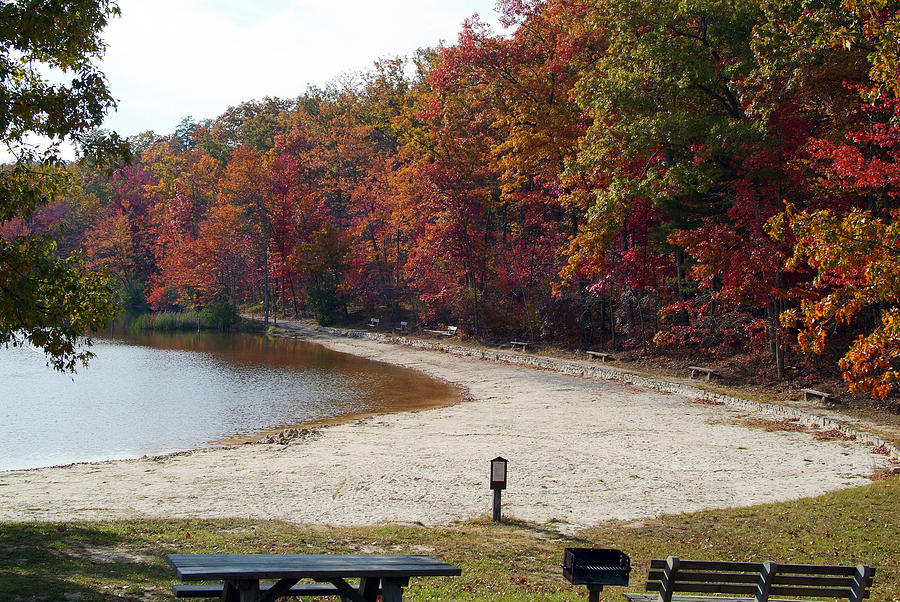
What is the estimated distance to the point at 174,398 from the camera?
2470 centimetres

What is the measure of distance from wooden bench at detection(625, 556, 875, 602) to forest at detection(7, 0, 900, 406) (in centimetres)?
509

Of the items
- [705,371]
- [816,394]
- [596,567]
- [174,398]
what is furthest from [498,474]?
[174,398]

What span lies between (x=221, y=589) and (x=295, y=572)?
3.54 feet

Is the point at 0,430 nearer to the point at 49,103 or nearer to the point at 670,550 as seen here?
the point at 49,103

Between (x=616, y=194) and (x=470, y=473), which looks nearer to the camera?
(x=470, y=473)

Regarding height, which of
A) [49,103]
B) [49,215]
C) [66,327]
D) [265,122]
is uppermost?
[265,122]

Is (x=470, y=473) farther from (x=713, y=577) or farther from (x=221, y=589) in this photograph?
(x=221, y=589)

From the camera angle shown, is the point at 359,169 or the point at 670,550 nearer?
the point at 670,550

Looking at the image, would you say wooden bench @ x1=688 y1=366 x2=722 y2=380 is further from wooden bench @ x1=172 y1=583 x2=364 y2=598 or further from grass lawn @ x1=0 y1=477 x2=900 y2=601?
wooden bench @ x1=172 y1=583 x2=364 y2=598

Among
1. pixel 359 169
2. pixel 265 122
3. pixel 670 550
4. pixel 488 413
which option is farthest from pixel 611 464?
pixel 265 122

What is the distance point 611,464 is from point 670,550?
17.5 ft

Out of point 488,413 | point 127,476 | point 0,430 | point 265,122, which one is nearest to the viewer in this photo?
point 127,476

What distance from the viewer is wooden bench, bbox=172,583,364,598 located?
5.00 metres

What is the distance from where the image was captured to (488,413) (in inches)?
809
